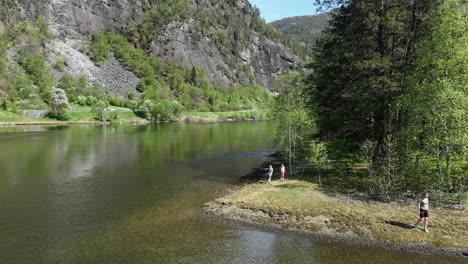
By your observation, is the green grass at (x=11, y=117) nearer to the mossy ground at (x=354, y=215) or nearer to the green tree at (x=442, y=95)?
the mossy ground at (x=354, y=215)

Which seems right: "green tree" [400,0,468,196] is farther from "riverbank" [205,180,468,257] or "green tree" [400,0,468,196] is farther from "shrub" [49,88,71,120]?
"shrub" [49,88,71,120]

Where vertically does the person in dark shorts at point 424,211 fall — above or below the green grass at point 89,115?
below

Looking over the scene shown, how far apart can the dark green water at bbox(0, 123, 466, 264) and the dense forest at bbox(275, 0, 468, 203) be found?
1238 cm

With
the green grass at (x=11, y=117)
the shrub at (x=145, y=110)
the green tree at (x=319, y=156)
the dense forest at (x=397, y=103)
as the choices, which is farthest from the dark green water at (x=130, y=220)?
the shrub at (x=145, y=110)

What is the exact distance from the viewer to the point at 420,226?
93.6 feet

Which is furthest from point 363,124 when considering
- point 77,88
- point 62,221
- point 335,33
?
point 77,88

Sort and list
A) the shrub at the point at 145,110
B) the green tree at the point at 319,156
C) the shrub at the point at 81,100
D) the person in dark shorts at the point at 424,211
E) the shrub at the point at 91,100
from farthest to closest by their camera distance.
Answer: the shrub at the point at 145,110, the shrub at the point at 81,100, the shrub at the point at 91,100, the green tree at the point at 319,156, the person in dark shorts at the point at 424,211

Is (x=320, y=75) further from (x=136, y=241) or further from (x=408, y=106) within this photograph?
(x=136, y=241)

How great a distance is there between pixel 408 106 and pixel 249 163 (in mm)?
30909

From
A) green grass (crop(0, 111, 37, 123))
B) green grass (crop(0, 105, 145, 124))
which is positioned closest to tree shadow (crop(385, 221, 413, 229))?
green grass (crop(0, 105, 145, 124))

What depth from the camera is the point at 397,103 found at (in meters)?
37.6

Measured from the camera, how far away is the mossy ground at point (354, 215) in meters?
27.2

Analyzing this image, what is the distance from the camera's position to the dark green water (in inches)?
987

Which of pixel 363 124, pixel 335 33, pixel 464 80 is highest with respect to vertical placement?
pixel 335 33
